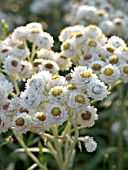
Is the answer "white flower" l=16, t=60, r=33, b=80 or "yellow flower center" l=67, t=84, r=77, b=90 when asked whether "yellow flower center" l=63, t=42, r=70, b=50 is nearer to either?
"white flower" l=16, t=60, r=33, b=80

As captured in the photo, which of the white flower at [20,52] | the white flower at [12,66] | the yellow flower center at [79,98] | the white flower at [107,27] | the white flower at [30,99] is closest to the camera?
the yellow flower center at [79,98]

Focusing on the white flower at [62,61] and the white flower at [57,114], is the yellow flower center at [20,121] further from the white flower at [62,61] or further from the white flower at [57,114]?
the white flower at [62,61]

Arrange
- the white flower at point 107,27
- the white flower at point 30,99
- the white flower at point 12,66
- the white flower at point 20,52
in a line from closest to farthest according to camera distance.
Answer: the white flower at point 30,99 → the white flower at point 12,66 → the white flower at point 20,52 → the white flower at point 107,27

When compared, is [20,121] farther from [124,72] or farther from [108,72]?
[124,72]

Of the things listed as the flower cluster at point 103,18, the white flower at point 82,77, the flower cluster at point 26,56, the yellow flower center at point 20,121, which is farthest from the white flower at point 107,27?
the yellow flower center at point 20,121

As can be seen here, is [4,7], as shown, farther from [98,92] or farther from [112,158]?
[98,92]

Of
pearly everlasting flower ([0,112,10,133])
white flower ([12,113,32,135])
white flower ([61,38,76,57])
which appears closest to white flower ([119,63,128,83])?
white flower ([61,38,76,57])

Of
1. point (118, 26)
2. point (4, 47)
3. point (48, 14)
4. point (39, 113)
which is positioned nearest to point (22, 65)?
point (4, 47)
